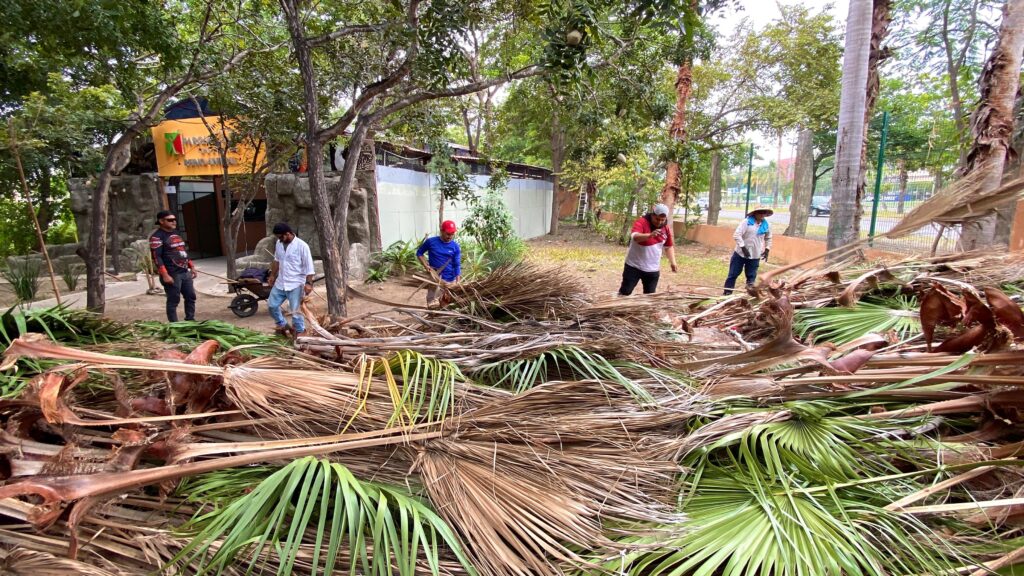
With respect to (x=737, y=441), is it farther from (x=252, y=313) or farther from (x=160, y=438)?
(x=252, y=313)

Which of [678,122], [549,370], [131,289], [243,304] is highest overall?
[678,122]

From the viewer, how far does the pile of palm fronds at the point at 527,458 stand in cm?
135

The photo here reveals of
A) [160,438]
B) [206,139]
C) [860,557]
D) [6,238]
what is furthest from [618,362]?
[6,238]

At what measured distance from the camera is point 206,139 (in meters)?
10.7

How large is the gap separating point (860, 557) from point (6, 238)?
18.8 m

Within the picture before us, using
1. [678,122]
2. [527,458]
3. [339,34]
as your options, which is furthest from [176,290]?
[678,122]

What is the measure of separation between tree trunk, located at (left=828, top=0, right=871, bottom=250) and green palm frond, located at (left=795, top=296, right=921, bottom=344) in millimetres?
2396

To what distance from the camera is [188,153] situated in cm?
1109

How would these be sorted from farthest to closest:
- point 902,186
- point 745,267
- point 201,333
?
1. point 902,186
2. point 745,267
3. point 201,333

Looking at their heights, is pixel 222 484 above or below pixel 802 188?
below

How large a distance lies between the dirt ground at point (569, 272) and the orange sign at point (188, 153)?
325 centimetres

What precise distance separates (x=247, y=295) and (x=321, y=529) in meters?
6.45

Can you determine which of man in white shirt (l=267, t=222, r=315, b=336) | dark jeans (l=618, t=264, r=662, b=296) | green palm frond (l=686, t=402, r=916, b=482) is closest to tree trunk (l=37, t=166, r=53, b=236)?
man in white shirt (l=267, t=222, r=315, b=336)

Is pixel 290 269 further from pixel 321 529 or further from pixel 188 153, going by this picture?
pixel 188 153
